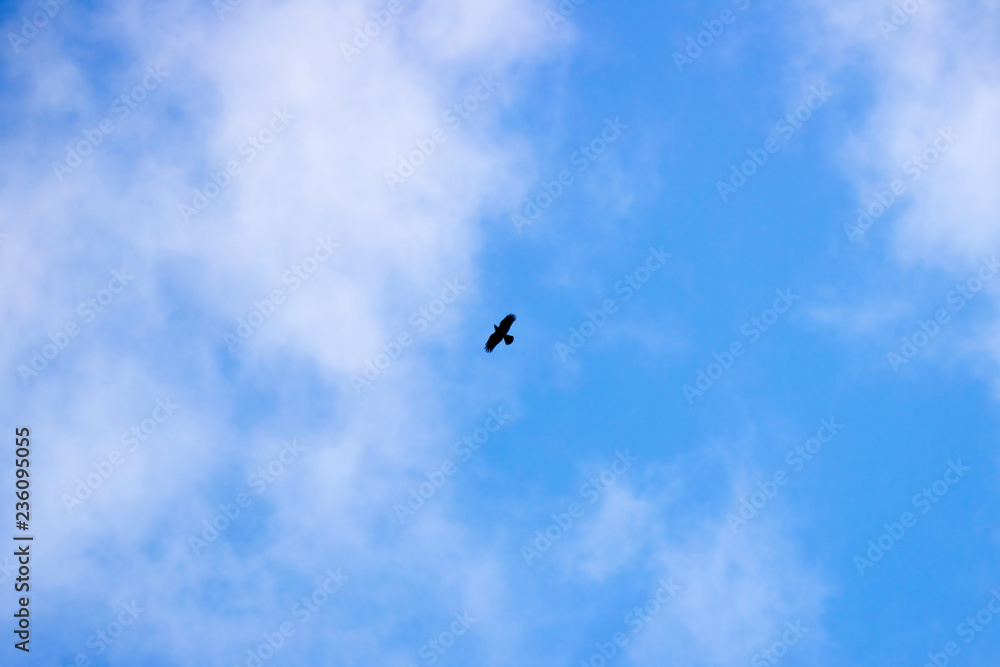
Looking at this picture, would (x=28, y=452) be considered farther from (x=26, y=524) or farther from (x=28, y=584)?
(x=28, y=584)

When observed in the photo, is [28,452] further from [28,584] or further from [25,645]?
[25,645]

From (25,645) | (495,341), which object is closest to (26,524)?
(25,645)

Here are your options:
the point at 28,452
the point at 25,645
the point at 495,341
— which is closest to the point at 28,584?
the point at 25,645

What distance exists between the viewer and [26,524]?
149ft

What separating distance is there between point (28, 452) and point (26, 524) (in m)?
4.48

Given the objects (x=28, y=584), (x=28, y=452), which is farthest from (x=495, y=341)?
(x=28, y=584)

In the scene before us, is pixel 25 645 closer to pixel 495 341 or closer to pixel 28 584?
pixel 28 584

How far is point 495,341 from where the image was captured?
49.6 m

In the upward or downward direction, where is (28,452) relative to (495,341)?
upward

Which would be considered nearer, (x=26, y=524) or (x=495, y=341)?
(x=26, y=524)

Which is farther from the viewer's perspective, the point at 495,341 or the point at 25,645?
the point at 495,341

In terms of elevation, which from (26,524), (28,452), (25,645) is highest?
(28,452)

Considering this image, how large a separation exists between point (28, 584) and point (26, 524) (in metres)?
4.41

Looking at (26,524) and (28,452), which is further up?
(28,452)
